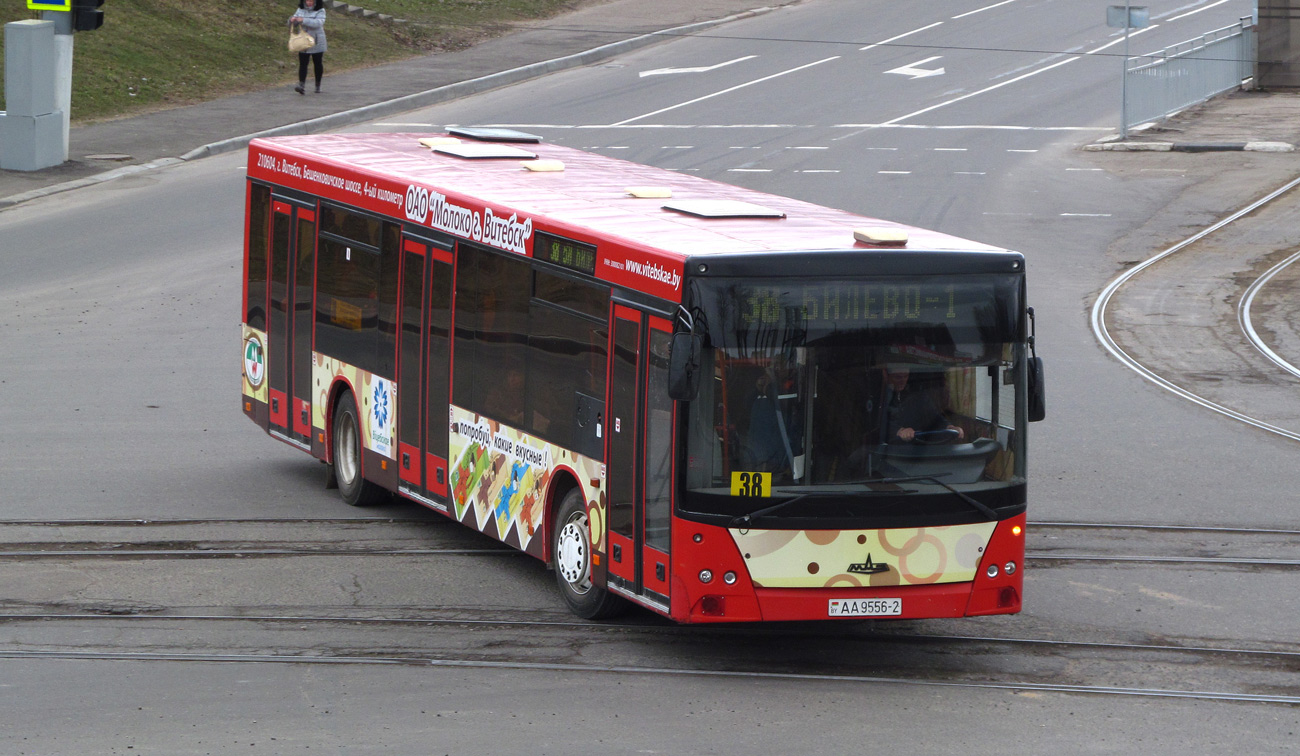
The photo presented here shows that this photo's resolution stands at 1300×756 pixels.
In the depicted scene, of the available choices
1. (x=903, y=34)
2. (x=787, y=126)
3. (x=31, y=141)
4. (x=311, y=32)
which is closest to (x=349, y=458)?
(x=31, y=141)

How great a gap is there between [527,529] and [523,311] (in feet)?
4.45

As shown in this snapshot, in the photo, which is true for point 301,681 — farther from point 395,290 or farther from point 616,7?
point 616,7

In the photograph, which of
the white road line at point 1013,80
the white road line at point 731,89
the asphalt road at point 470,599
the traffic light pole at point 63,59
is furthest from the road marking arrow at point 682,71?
the traffic light pole at point 63,59

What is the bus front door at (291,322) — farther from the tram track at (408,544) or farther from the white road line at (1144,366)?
the white road line at (1144,366)

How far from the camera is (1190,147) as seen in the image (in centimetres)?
3175

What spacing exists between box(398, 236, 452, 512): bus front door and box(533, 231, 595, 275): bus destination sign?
4.18ft

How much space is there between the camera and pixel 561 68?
37500 mm

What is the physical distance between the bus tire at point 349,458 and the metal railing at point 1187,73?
71.2 feet

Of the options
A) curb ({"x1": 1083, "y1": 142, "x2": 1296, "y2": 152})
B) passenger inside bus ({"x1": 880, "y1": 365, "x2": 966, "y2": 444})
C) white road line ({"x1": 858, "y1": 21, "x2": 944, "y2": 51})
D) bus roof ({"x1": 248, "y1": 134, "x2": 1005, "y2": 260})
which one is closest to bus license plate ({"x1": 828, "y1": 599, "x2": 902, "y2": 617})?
passenger inside bus ({"x1": 880, "y1": 365, "x2": 966, "y2": 444})

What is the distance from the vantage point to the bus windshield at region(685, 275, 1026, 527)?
9180 millimetres

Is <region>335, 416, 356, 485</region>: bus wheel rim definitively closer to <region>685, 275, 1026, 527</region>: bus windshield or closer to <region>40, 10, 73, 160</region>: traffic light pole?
<region>685, 275, 1026, 527</region>: bus windshield

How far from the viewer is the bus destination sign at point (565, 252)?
10.3 metres

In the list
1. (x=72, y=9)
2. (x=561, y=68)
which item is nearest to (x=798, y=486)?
(x=72, y=9)

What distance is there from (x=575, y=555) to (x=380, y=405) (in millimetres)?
3049
